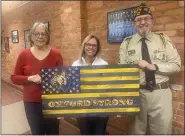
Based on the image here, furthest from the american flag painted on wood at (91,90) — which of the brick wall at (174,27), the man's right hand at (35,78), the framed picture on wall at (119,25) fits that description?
the framed picture on wall at (119,25)

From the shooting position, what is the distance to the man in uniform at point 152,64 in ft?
5.65

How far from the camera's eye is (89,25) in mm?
2848

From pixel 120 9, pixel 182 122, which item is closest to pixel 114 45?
pixel 120 9

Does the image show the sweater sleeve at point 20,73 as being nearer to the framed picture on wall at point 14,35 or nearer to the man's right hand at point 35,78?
the man's right hand at point 35,78

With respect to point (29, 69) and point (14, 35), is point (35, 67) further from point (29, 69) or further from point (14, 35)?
point (14, 35)

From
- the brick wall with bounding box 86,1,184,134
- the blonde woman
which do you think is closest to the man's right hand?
the blonde woman

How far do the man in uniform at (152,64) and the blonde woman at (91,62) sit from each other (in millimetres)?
257

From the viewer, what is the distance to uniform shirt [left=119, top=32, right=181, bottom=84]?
1715 mm

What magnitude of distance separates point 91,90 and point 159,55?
0.65 metres

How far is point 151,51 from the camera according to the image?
1.76 metres

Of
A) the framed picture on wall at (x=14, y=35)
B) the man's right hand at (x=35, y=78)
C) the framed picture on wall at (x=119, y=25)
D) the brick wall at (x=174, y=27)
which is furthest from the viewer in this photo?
the framed picture on wall at (x=14, y=35)

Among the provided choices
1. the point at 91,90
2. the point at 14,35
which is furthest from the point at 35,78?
the point at 14,35

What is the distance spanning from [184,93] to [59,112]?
1193 millimetres

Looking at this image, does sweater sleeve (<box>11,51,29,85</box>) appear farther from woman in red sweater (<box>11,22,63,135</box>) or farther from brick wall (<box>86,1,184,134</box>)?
brick wall (<box>86,1,184,134</box>)
